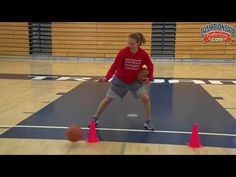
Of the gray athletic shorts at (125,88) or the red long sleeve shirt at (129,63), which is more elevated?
the red long sleeve shirt at (129,63)

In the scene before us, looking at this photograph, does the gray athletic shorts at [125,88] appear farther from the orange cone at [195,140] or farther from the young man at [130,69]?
the orange cone at [195,140]

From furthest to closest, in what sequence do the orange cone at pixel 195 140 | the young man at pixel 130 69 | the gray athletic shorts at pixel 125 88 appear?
1. the gray athletic shorts at pixel 125 88
2. the young man at pixel 130 69
3. the orange cone at pixel 195 140

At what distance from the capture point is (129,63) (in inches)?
186

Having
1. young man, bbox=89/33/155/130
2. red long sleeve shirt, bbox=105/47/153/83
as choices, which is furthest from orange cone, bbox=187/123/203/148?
red long sleeve shirt, bbox=105/47/153/83

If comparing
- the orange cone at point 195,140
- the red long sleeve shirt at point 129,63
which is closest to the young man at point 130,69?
the red long sleeve shirt at point 129,63

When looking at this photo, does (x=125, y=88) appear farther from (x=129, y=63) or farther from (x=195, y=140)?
(x=195, y=140)

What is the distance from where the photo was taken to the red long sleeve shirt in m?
4.70

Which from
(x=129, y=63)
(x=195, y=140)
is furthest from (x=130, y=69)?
(x=195, y=140)

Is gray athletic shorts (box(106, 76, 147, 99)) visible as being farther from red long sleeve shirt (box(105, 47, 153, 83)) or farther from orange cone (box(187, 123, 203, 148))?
orange cone (box(187, 123, 203, 148))

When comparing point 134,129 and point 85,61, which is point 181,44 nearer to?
point 85,61

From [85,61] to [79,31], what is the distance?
1814 millimetres

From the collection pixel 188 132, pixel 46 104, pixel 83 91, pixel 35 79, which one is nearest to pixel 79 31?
pixel 35 79

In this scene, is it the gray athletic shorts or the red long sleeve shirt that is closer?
the red long sleeve shirt

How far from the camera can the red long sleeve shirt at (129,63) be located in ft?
15.4
